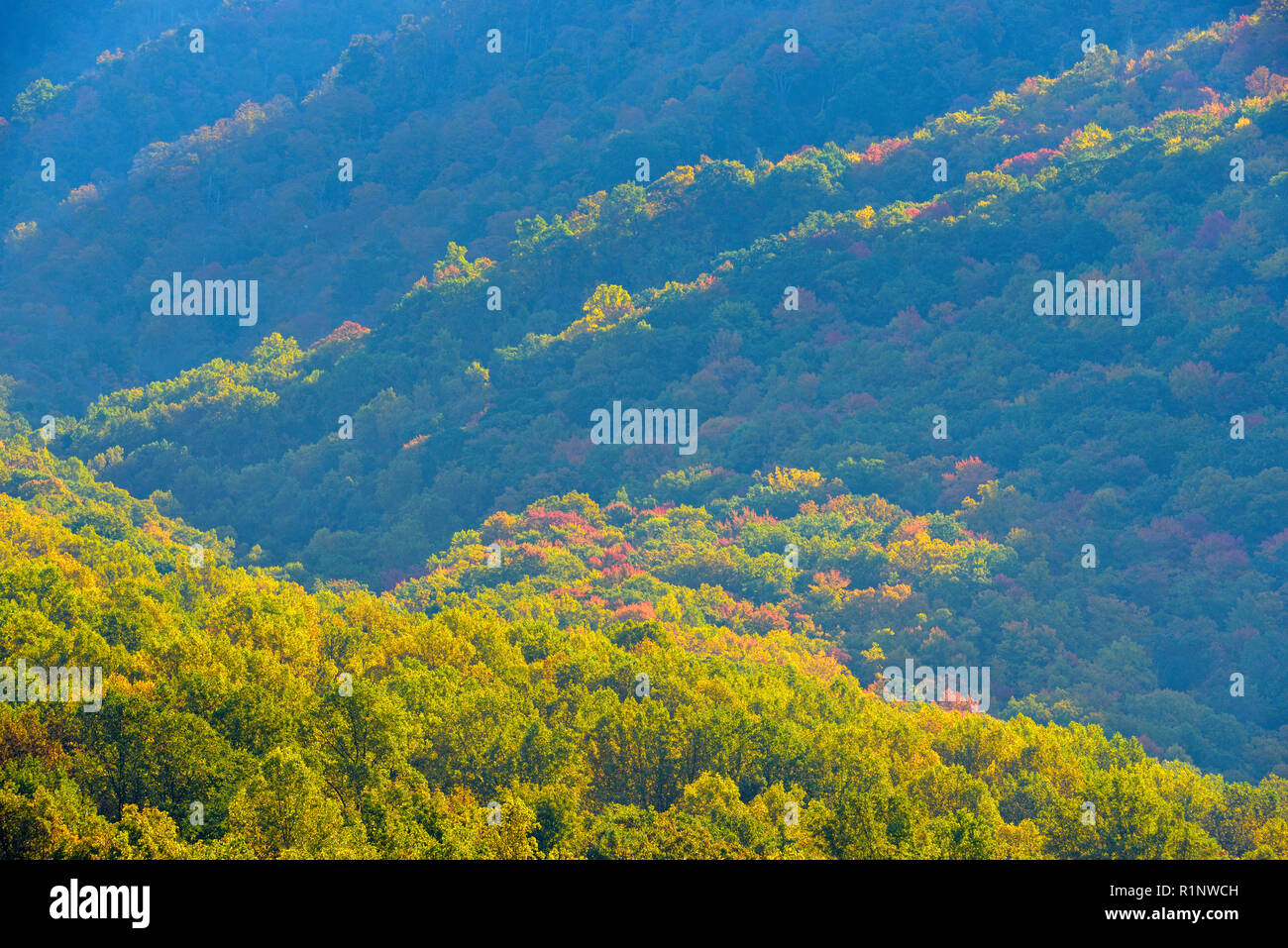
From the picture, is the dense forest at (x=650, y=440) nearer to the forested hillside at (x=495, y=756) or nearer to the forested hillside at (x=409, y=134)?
the forested hillside at (x=495, y=756)

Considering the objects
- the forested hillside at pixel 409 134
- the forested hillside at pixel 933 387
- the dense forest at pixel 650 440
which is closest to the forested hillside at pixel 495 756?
the dense forest at pixel 650 440

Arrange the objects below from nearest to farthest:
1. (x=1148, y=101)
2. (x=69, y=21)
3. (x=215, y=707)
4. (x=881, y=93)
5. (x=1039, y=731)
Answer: (x=215, y=707), (x=1039, y=731), (x=1148, y=101), (x=881, y=93), (x=69, y=21)

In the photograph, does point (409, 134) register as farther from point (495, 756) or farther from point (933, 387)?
point (495, 756)

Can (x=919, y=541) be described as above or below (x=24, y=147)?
below

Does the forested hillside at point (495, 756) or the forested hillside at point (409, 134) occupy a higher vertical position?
the forested hillside at point (409, 134)

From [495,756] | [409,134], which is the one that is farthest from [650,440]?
[409,134]

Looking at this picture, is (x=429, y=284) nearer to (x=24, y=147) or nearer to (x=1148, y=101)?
(x=1148, y=101)

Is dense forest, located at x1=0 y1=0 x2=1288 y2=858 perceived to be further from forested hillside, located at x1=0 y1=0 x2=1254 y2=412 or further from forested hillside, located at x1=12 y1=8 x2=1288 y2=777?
forested hillside, located at x1=0 y1=0 x2=1254 y2=412
